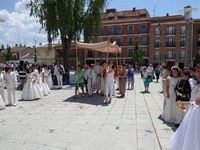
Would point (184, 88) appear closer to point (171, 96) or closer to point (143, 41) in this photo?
point (171, 96)

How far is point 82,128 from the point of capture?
4613 mm

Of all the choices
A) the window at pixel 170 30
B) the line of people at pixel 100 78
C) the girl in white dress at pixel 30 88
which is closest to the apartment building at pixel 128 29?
the window at pixel 170 30

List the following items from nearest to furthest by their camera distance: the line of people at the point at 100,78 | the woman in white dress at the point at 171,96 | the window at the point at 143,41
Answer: the woman in white dress at the point at 171,96, the line of people at the point at 100,78, the window at the point at 143,41

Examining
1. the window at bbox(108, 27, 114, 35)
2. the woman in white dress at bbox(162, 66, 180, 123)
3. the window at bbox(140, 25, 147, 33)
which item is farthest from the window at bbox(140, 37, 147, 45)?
the woman in white dress at bbox(162, 66, 180, 123)

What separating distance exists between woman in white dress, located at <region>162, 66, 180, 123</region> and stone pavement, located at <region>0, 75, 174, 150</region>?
28cm

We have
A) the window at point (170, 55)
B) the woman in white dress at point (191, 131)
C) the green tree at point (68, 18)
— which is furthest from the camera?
the window at point (170, 55)

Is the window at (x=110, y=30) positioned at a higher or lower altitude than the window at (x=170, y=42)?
higher

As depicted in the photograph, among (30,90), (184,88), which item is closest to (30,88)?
(30,90)

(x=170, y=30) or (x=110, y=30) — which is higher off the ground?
(x=110, y=30)

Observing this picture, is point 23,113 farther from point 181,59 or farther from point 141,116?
point 181,59

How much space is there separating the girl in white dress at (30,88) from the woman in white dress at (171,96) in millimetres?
5714

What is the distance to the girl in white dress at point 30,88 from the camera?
26.3ft

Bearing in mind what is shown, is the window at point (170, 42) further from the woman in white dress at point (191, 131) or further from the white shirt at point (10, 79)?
the woman in white dress at point (191, 131)

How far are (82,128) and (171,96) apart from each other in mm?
2625
